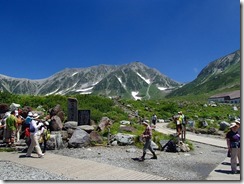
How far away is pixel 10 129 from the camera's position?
1784cm

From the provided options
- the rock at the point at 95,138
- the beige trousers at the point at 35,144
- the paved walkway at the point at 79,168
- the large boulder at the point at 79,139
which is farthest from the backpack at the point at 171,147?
the beige trousers at the point at 35,144

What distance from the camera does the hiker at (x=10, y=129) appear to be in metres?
17.8

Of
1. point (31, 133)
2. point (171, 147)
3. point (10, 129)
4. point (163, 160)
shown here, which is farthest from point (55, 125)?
point (163, 160)

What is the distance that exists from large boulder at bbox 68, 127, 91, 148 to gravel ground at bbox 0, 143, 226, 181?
605mm

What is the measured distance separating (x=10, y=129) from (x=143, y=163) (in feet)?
29.5

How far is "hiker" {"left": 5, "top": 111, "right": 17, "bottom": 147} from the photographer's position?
58.2 feet

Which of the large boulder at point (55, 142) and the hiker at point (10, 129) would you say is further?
the hiker at point (10, 129)

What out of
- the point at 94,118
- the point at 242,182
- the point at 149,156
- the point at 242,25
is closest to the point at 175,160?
the point at 149,156

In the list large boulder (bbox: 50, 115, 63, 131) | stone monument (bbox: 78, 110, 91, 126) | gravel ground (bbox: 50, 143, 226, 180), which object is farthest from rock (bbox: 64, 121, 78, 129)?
gravel ground (bbox: 50, 143, 226, 180)

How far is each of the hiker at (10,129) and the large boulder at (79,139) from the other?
144 inches

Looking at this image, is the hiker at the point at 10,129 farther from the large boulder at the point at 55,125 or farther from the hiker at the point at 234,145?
the hiker at the point at 234,145

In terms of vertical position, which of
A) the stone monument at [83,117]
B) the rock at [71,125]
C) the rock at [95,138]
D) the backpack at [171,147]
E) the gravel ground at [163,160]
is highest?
the stone monument at [83,117]

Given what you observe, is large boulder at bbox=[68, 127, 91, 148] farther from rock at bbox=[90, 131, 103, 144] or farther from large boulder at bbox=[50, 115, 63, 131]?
large boulder at bbox=[50, 115, 63, 131]

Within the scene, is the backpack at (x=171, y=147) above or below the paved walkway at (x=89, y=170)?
above
